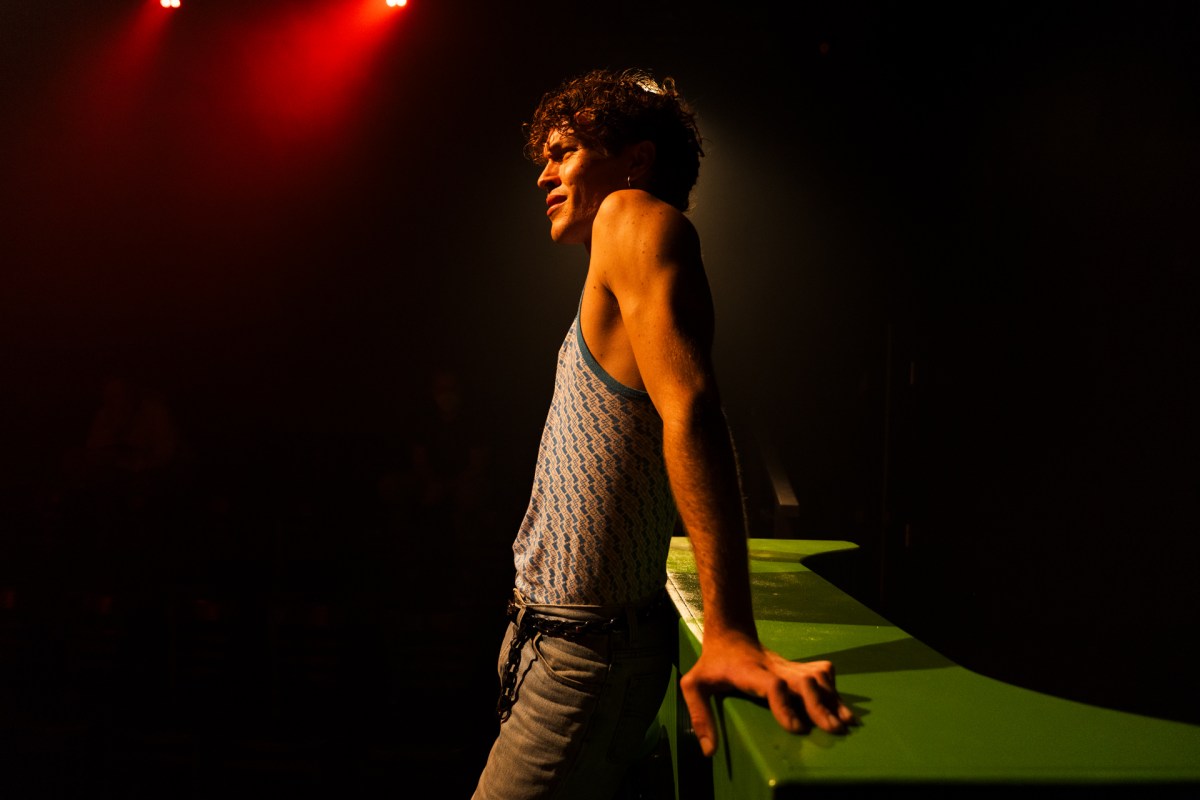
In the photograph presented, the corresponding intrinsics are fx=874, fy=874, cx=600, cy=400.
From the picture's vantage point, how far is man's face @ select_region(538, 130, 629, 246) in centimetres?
143

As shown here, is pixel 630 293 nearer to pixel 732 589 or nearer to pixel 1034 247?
pixel 732 589

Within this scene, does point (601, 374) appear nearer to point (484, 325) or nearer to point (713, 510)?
point (713, 510)

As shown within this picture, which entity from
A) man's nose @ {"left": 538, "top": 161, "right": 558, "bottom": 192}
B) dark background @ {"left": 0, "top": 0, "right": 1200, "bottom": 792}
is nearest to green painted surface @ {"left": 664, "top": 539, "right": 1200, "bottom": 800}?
man's nose @ {"left": 538, "top": 161, "right": 558, "bottom": 192}

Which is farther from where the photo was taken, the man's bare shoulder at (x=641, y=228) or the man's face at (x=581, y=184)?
the man's face at (x=581, y=184)

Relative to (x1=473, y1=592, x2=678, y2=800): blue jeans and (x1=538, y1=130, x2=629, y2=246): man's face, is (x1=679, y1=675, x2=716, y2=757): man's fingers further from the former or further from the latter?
(x1=538, y1=130, x2=629, y2=246): man's face

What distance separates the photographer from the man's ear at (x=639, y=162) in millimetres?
1437

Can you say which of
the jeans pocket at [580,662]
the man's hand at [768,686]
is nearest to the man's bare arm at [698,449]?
the man's hand at [768,686]

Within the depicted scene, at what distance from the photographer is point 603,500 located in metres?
1.20

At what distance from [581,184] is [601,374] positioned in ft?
1.28

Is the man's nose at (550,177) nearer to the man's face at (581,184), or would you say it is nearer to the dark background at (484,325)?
the man's face at (581,184)

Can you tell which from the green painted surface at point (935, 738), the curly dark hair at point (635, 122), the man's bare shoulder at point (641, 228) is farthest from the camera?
the curly dark hair at point (635, 122)

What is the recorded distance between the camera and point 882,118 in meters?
5.97

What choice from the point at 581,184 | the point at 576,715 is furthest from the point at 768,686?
the point at 581,184

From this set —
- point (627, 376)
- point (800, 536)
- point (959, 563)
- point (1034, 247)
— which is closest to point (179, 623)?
point (627, 376)
